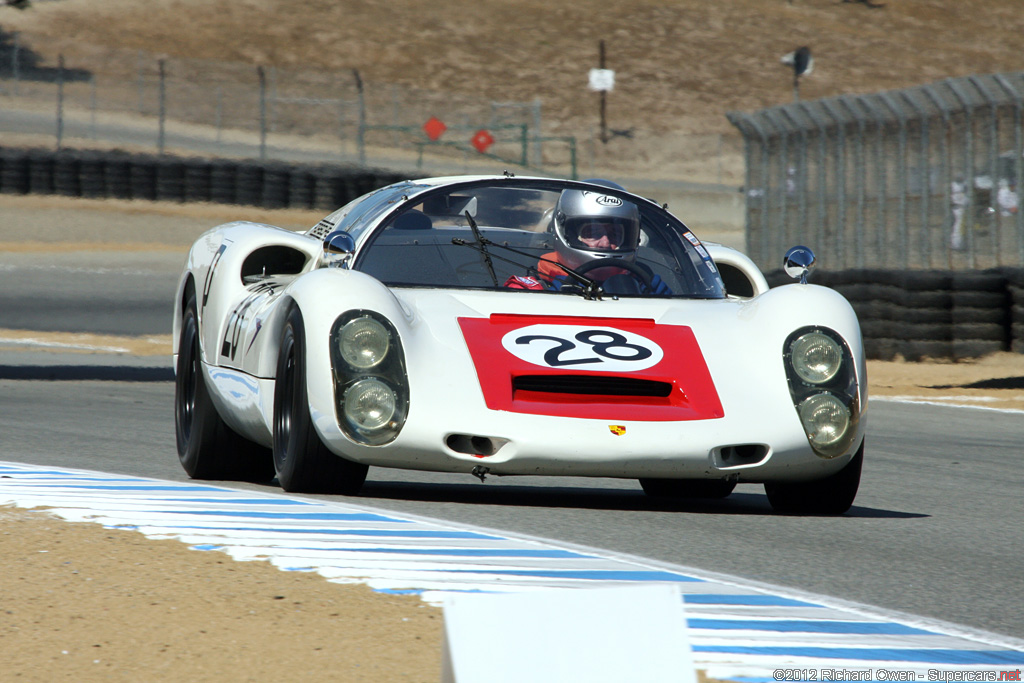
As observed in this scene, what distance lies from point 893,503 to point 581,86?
53166 mm

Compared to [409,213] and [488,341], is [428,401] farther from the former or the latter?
[409,213]

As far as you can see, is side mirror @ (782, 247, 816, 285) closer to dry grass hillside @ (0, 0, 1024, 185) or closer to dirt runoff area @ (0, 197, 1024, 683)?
dirt runoff area @ (0, 197, 1024, 683)

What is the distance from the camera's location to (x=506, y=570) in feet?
13.7

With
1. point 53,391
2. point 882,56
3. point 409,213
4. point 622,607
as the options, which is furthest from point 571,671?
point 882,56

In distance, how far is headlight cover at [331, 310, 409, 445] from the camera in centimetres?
517

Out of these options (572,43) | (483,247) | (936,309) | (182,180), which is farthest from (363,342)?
(572,43)

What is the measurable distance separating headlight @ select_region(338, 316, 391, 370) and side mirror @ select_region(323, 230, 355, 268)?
0.65 metres

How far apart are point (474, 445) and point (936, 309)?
38.4 feet

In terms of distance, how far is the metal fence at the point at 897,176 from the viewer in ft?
54.6

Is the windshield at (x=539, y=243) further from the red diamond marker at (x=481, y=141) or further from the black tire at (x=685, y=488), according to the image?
the red diamond marker at (x=481, y=141)

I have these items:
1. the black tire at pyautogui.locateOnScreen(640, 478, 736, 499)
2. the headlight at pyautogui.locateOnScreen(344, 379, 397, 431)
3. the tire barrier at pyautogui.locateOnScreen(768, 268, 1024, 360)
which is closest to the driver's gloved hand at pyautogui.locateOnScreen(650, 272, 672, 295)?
the black tire at pyautogui.locateOnScreen(640, 478, 736, 499)

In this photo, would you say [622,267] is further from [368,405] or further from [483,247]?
[368,405]

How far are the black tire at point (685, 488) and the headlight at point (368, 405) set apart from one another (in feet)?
5.45

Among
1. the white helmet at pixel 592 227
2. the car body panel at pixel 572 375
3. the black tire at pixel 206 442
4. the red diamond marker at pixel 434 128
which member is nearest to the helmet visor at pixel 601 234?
the white helmet at pixel 592 227
